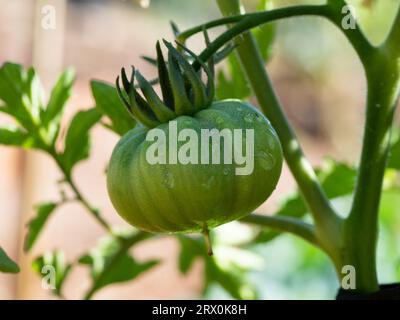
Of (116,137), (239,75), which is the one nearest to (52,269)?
(239,75)

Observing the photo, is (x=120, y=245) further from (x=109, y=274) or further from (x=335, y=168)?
(x=335, y=168)

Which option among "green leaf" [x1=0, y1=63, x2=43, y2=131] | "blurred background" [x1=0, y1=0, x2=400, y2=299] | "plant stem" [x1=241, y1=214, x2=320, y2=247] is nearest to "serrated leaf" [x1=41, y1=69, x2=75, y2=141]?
"green leaf" [x1=0, y1=63, x2=43, y2=131]

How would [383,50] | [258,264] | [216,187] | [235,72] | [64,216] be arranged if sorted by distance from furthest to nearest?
1. [64,216]
2. [258,264]
3. [235,72]
4. [383,50]
5. [216,187]

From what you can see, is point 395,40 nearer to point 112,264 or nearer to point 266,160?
point 266,160

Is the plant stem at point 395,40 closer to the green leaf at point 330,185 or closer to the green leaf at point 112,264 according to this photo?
the green leaf at point 330,185

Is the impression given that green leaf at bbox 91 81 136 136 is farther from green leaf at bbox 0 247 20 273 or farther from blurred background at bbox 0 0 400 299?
blurred background at bbox 0 0 400 299

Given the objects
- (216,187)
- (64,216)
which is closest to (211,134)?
(216,187)
